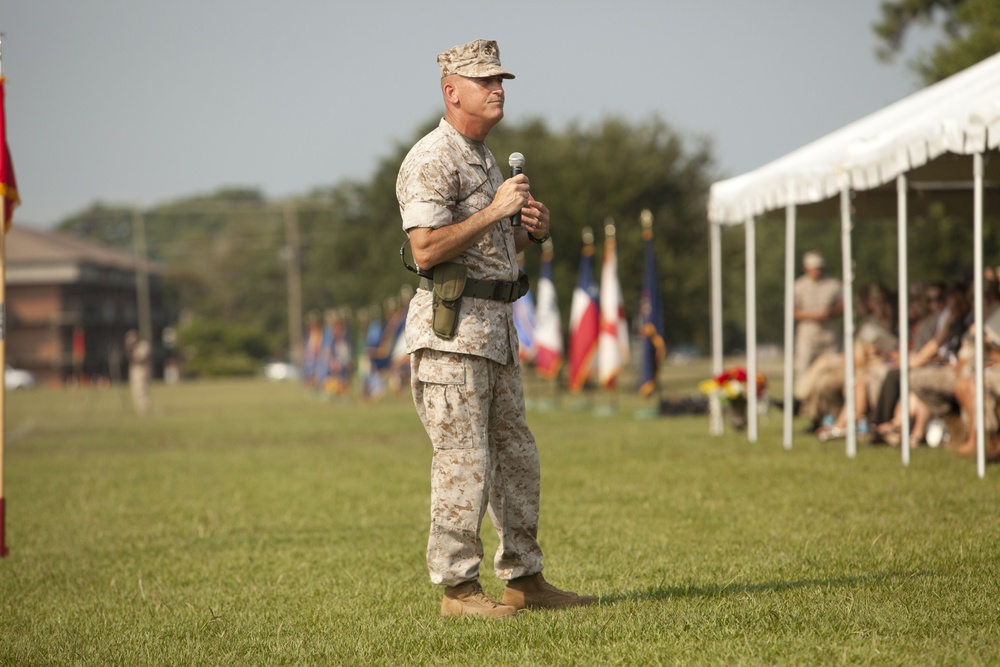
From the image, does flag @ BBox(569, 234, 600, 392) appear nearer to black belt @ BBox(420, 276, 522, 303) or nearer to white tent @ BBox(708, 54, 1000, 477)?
white tent @ BBox(708, 54, 1000, 477)

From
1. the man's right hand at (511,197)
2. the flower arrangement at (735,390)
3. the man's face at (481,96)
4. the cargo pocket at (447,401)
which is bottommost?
the flower arrangement at (735,390)

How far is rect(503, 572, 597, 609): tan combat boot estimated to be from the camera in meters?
5.50

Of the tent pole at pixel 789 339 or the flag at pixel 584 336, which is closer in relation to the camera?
the tent pole at pixel 789 339

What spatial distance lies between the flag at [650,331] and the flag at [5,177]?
44.4 ft

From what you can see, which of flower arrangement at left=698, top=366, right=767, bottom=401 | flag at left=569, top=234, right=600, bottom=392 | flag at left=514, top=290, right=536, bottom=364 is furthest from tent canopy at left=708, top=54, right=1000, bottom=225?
flag at left=514, top=290, right=536, bottom=364

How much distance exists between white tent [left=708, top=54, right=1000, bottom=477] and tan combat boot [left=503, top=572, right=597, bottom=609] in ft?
17.2

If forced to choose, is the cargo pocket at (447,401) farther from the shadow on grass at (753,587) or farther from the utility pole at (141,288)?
the utility pole at (141,288)

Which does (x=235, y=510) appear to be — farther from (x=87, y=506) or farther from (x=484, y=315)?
(x=484, y=315)

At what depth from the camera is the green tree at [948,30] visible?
25125 mm

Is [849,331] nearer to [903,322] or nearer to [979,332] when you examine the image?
[903,322]

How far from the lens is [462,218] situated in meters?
5.30

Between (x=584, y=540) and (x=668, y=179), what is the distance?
1574 inches

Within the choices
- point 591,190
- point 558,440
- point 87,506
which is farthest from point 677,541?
point 591,190

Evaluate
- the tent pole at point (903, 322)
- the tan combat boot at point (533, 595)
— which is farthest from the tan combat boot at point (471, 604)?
the tent pole at point (903, 322)
